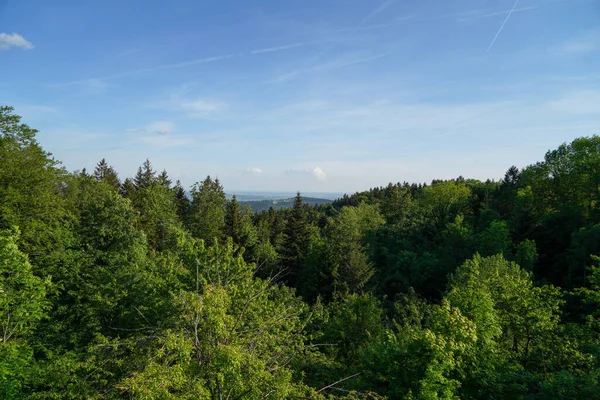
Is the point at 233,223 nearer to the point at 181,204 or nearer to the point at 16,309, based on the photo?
the point at 181,204

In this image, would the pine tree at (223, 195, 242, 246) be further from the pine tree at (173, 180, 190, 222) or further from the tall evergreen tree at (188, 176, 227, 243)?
the pine tree at (173, 180, 190, 222)

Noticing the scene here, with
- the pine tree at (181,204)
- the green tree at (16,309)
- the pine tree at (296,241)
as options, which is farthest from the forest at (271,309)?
the pine tree at (181,204)

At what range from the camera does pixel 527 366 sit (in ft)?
40.2

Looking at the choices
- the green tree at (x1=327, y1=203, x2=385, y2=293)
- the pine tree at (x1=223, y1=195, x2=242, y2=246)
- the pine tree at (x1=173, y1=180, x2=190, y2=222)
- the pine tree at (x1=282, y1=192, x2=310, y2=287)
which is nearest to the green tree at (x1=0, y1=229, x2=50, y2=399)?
the green tree at (x1=327, y1=203, x2=385, y2=293)

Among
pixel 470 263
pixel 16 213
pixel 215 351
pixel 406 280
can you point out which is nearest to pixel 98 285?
pixel 16 213

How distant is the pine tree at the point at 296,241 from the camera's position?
40531 millimetres

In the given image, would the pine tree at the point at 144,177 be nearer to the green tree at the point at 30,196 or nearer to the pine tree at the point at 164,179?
the pine tree at the point at 164,179

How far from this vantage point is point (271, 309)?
1201 centimetres

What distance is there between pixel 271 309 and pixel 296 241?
28897mm

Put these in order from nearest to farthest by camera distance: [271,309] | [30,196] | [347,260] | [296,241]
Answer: [271,309]
[30,196]
[347,260]
[296,241]

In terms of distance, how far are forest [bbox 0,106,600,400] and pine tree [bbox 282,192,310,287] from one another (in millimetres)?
1819

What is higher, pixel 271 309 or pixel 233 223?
pixel 233 223

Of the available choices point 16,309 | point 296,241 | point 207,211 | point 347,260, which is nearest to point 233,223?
point 207,211

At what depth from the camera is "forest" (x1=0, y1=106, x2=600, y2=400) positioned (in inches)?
322
